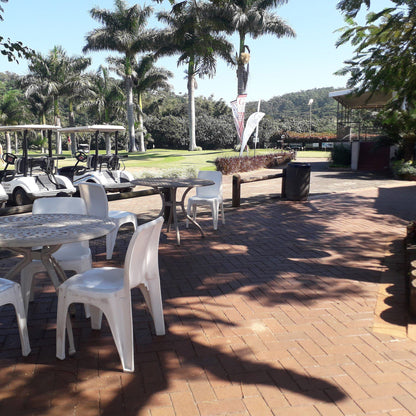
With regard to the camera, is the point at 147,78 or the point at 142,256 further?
the point at 147,78

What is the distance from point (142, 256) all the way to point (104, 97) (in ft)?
137

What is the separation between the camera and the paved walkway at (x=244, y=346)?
235 centimetres

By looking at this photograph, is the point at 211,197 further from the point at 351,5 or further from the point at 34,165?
the point at 34,165

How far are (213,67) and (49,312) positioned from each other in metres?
29.2

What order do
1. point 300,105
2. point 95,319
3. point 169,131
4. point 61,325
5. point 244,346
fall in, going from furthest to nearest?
1. point 300,105
2. point 169,131
3. point 95,319
4. point 244,346
5. point 61,325

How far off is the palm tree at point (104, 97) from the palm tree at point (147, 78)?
2.67 metres

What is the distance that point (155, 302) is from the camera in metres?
3.09

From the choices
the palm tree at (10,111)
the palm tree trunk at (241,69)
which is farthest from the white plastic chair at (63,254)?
the palm tree at (10,111)

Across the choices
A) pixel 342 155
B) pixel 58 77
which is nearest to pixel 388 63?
pixel 342 155

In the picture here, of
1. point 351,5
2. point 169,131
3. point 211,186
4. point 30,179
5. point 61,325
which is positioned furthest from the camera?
point 169,131

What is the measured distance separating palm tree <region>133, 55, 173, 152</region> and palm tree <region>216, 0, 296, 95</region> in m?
10.3

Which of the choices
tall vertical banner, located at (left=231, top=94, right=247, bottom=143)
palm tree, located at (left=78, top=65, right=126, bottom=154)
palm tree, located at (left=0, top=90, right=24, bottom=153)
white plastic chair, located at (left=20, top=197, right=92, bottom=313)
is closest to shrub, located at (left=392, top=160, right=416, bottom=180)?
tall vertical banner, located at (left=231, top=94, right=247, bottom=143)

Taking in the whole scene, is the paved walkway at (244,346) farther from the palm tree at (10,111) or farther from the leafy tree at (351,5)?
the palm tree at (10,111)

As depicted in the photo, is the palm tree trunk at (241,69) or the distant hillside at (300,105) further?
the distant hillside at (300,105)
